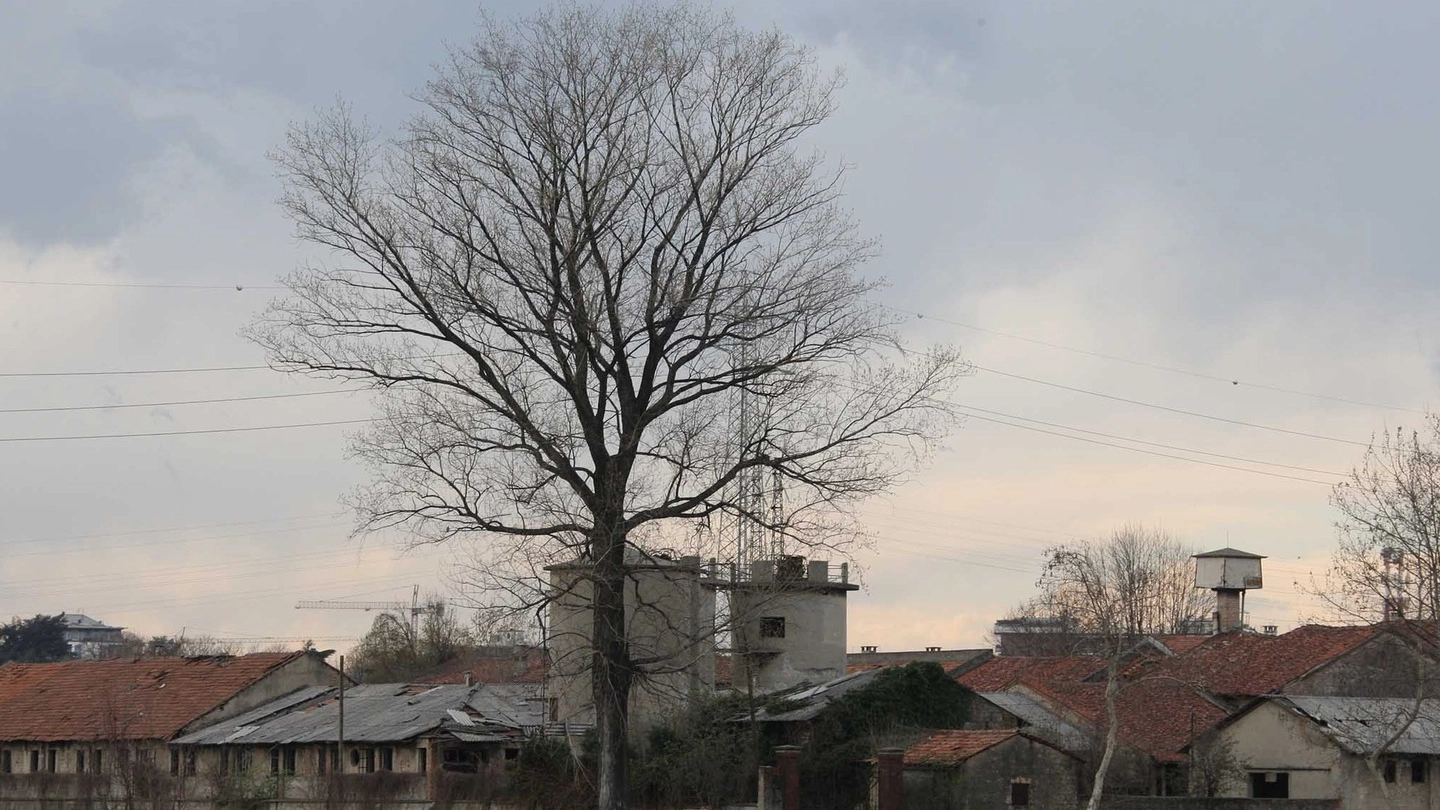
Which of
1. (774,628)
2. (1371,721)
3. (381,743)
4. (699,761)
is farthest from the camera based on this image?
(774,628)

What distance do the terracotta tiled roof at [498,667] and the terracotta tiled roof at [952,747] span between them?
913 cm

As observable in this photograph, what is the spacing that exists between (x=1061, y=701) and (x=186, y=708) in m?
31.8

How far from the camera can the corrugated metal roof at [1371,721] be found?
39656 mm

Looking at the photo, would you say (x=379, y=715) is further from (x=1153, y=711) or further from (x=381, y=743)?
(x=1153, y=711)

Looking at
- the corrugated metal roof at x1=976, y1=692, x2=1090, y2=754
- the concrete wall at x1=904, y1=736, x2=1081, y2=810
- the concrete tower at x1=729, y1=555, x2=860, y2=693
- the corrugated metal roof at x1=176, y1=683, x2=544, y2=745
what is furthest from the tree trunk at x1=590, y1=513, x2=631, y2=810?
the concrete tower at x1=729, y1=555, x2=860, y2=693

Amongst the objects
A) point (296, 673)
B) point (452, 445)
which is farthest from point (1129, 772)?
point (296, 673)

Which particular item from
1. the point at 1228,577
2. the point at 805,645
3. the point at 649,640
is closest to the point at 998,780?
the point at 649,640

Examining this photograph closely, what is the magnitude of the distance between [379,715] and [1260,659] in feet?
93.4

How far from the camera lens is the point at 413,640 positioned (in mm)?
99125

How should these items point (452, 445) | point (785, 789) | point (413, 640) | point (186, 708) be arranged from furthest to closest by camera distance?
point (413, 640), point (186, 708), point (785, 789), point (452, 445)

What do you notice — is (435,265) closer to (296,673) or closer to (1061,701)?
(1061,701)

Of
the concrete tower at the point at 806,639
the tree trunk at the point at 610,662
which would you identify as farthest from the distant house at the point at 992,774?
the concrete tower at the point at 806,639

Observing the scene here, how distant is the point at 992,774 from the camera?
120 feet

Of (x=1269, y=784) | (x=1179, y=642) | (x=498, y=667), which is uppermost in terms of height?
(x=1179, y=642)
